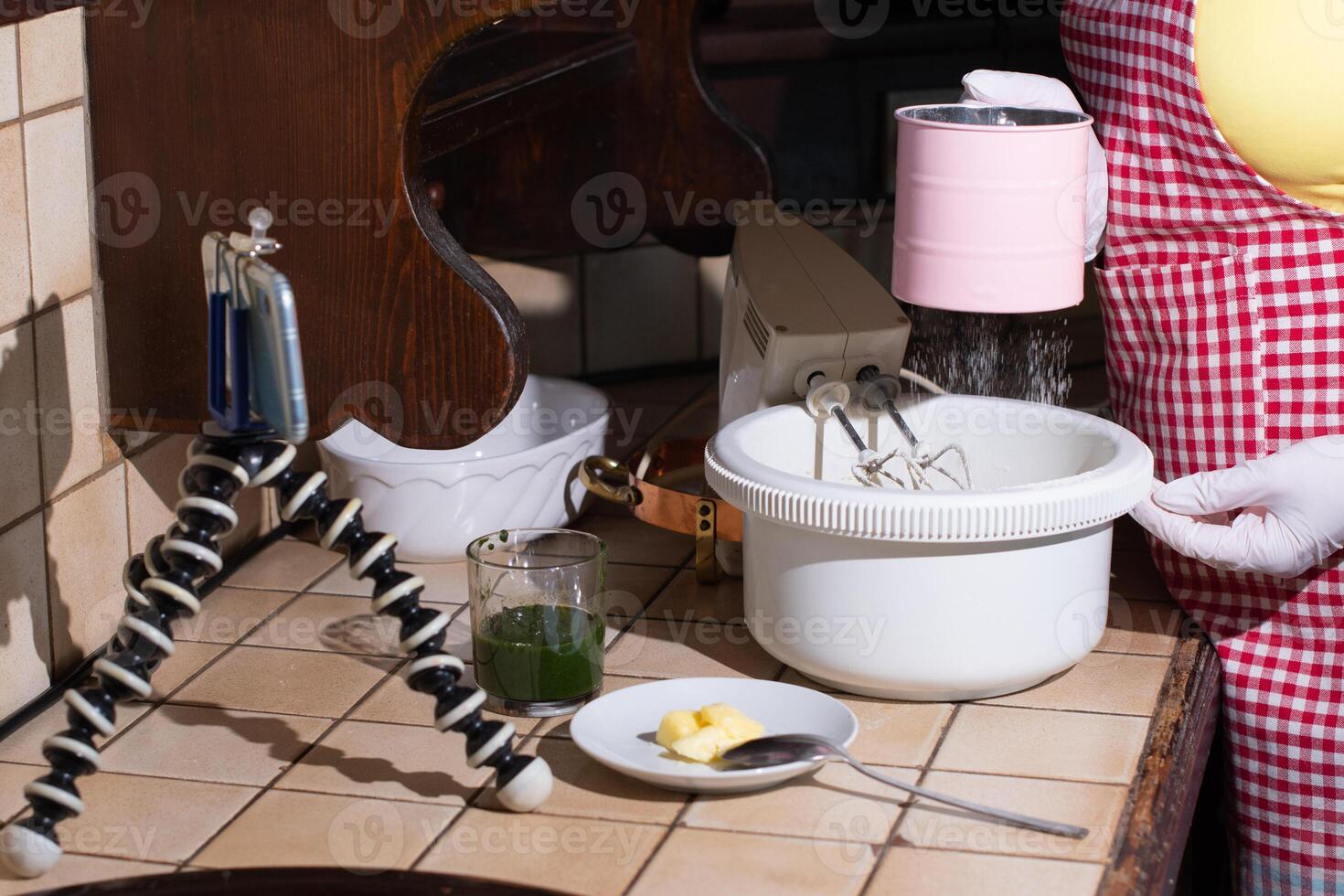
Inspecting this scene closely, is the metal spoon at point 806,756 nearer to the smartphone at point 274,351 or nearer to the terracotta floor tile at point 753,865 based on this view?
the terracotta floor tile at point 753,865

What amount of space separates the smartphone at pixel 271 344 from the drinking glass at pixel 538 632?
9.2 inches

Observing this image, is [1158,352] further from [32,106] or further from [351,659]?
Answer: [32,106]

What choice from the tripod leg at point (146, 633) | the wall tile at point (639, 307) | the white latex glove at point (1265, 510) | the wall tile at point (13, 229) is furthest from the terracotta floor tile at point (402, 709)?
the wall tile at point (639, 307)

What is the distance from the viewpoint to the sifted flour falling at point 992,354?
1.21 m

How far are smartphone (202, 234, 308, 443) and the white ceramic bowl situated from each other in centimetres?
40

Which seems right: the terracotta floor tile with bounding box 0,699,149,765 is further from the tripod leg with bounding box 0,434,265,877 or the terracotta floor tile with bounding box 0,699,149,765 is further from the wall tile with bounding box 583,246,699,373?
the wall tile with bounding box 583,246,699,373

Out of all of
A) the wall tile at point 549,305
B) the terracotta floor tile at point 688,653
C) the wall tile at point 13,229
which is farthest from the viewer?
the wall tile at point 549,305

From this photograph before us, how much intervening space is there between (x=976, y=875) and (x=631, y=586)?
17.3 inches

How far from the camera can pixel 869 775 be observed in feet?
2.66

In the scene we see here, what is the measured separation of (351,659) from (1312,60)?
71 centimetres

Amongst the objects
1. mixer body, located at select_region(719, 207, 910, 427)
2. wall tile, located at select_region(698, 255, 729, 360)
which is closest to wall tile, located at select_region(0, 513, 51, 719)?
mixer body, located at select_region(719, 207, 910, 427)

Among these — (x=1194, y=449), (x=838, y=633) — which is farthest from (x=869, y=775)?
(x=1194, y=449)

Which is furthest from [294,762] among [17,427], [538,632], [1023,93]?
[1023,93]

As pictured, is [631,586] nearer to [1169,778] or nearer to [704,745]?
[704,745]
